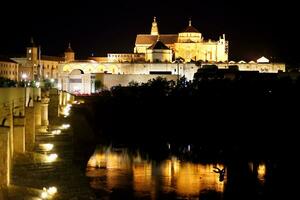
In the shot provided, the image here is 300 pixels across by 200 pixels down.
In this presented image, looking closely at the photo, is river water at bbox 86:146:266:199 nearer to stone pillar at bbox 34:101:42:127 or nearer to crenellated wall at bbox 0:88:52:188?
stone pillar at bbox 34:101:42:127

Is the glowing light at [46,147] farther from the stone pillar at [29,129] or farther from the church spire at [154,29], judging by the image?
the church spire at [154,29]

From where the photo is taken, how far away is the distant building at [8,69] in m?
65.1

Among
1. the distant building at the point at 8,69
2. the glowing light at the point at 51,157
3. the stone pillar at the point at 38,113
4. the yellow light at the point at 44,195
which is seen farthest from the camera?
the distant building at the point at 8,69

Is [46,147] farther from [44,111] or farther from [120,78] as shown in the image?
[120,78]

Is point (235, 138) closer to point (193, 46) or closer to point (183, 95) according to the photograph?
point (183, 95)

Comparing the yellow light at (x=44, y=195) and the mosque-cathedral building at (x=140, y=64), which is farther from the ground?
the mosque-cathedral building at (x=140, y=64)

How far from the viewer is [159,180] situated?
18875 millimetres

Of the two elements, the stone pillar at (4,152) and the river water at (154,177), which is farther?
the river water at (154,177)

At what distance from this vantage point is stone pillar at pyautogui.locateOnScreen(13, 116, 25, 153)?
41.5 ft

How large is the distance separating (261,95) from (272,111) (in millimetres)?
5074

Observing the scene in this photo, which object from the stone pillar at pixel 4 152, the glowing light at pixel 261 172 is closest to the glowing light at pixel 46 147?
the stone pillar at pixel 4 152

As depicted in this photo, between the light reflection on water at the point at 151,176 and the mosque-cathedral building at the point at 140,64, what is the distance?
41.6m

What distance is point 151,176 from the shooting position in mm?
19547

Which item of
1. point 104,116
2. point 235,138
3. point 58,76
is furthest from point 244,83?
point 58,76
